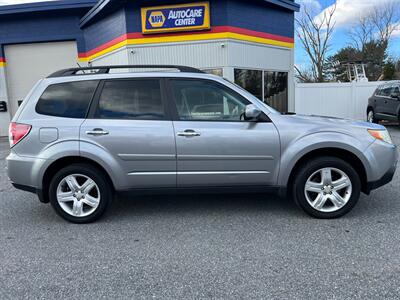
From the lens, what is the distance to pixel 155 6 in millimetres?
10961

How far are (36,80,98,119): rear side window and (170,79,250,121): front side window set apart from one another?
3.41 ft

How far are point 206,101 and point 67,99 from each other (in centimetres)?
168

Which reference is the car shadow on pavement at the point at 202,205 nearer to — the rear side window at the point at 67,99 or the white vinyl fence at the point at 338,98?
the rear side window at the point at 67,99

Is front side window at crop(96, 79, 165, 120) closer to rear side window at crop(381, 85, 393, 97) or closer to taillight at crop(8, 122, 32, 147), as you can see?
taillight at crop(8, 122, 32, 147)

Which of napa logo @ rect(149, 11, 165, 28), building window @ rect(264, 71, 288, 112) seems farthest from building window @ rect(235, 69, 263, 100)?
napa logo @ rect(149, 11, 165, 28)

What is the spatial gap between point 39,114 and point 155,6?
27.2ft

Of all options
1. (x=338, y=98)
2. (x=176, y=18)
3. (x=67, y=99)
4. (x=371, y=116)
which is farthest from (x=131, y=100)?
(x=338, y=98)

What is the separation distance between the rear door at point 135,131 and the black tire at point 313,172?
1.47 m

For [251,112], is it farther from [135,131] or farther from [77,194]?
[77,194]

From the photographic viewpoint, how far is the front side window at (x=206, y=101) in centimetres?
392

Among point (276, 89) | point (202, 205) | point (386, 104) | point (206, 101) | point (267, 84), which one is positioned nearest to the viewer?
point (206, 101)

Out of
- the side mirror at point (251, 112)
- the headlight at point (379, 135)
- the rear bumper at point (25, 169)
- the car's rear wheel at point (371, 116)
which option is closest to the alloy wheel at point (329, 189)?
the headlight at point (379, 135)

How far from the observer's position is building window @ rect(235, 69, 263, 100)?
1170cm

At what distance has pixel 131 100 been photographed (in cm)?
396
